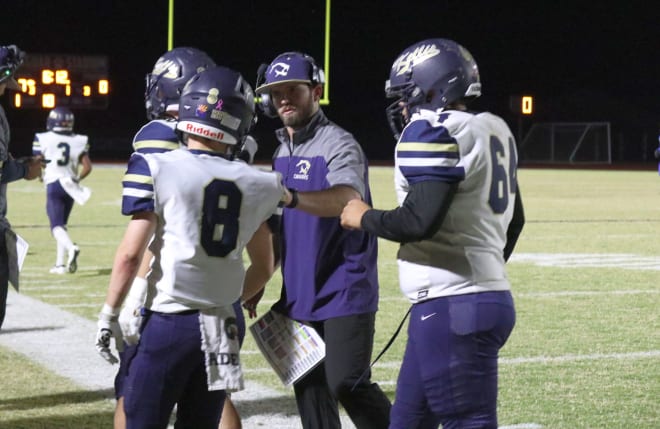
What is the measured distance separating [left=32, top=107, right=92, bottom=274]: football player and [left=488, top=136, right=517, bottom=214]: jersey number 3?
758 centimetres

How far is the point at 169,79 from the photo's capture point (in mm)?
4219

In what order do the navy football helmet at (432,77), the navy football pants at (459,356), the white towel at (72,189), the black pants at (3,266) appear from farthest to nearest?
the white towel at (72,189), the black pants at (3,266), the navy football helmet at (432,77), the navy football pants at (459,356)

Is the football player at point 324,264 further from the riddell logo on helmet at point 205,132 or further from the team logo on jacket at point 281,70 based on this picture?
the riddell logo on helmet at point 205,132

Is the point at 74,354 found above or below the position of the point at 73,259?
above

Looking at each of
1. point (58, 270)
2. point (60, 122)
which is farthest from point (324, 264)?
point (60, 122)

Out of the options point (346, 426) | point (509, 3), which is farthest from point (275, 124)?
point (346, 426)

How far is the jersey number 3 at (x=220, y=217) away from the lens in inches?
128

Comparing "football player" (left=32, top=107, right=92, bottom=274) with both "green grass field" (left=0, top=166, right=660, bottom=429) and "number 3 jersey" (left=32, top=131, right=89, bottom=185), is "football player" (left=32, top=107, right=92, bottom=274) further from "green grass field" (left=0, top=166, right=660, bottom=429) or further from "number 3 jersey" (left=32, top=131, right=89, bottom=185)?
"green grass field" (left=0, top=166, right=660, bottom=429)

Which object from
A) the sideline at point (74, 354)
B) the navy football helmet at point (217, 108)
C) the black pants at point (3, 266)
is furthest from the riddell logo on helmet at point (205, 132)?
the sideline at point (74, 354)

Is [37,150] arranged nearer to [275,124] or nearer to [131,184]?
[131,184]

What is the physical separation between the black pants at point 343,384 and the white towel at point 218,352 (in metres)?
0.81

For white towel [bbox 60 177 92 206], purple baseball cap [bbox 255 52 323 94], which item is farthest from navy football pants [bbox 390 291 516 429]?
white towel [bbox 60 177 92 206]

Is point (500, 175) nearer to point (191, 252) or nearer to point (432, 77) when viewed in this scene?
point (432, 77)

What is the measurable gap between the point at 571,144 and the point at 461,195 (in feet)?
149
